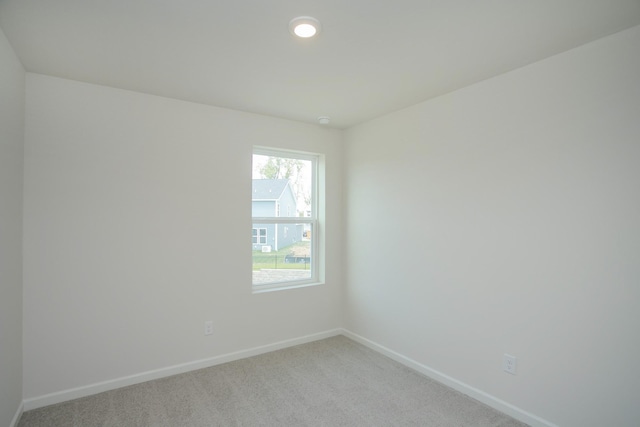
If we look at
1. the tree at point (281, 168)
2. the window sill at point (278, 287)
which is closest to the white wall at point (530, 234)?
the window sill at point (278, 287)

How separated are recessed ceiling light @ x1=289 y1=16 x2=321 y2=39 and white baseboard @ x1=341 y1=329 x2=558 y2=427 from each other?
2728 millimetres

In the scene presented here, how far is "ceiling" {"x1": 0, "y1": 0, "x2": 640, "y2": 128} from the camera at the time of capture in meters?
1.68

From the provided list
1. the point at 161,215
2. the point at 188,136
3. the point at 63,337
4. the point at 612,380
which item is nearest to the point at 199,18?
the point at 188,136

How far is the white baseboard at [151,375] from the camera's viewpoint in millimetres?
2449

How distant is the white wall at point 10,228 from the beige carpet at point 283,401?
0.37m

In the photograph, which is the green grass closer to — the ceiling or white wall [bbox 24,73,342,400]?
white wall [bbox 24,73,342,400]

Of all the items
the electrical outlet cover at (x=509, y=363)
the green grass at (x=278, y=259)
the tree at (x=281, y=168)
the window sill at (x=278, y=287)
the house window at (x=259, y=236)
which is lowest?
the electrical outlet cover at (x=509, y=363)

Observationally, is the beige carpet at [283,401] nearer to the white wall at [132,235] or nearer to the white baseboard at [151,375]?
the white baseboard at [151,375]

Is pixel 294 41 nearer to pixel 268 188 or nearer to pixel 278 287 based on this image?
pixel 268 188

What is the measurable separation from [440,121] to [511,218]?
100 cm

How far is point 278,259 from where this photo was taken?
372cm

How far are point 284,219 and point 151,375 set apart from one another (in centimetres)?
188

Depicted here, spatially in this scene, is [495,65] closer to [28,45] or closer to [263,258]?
[263,258]

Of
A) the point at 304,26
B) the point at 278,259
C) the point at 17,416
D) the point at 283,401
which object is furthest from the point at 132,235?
the point at 304,26
